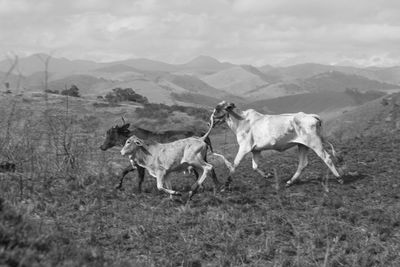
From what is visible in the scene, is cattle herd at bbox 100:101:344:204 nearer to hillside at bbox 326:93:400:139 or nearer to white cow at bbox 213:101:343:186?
white cow at bbox 213:101:343:186

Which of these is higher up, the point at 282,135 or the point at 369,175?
the point at 282,135

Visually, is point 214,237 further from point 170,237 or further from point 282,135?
point 282,135

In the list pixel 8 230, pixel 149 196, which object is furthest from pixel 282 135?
pixel 8 230

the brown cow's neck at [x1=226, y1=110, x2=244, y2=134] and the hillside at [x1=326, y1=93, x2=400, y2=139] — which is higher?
the brown cow's neck at [x1=226, y1=110, x2=244, y2=134]

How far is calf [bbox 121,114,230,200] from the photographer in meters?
11.4

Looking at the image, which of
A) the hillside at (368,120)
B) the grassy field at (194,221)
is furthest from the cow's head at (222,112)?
the hillside at (368,120)

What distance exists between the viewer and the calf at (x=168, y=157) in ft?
37.4

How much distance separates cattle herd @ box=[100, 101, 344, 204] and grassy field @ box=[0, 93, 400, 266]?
0.43m

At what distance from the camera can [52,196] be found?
1069 centimetres

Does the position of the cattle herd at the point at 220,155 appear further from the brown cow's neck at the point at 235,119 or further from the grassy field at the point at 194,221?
the grassy field at the point at 194,221

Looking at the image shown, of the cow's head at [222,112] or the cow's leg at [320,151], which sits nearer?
the cow's leg at [320,151]

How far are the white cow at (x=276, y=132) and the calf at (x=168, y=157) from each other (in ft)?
3.80

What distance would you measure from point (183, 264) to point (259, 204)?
11.5 ft

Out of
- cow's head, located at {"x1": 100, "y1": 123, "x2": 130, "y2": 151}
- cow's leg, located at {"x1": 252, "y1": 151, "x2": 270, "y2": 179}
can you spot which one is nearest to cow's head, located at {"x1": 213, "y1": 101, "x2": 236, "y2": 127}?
cow's leg, located at {"x1": 252, "y1": 151, "x2": 270, "y2": 179}
